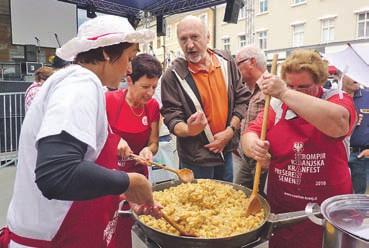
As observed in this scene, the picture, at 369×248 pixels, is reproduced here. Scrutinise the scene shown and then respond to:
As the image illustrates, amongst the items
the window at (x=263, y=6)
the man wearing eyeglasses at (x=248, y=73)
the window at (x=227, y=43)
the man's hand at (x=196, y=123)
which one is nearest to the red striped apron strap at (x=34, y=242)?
the man's hand at (x=196, y=123)

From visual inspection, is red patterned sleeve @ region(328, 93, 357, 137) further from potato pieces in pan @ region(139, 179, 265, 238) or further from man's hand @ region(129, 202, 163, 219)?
man's hand @ region(129, 202, 163, 219)

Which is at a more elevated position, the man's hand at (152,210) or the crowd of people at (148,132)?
the crowd of people at (148,132)

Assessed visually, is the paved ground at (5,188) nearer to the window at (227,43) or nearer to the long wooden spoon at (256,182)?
the long wooden spoon at (256,182)

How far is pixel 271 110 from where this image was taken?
1549 mm

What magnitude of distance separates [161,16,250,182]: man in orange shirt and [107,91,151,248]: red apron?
18cm

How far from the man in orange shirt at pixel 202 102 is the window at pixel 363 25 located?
1485cm

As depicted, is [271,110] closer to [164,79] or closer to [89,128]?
[164,79]

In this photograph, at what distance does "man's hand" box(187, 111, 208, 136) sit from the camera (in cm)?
181

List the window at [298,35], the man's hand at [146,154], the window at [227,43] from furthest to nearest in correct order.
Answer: the window at [227,43]
the window at [298,35]
the man's hand at [146,154]

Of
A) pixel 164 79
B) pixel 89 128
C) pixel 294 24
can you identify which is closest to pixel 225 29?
pixel 294 24

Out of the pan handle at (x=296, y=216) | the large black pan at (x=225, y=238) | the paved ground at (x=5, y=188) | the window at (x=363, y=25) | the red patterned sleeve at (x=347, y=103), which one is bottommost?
the paved ground at (x=5, y=188)

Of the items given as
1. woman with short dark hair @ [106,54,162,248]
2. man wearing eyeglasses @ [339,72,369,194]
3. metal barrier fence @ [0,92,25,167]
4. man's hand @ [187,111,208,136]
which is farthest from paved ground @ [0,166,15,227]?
man wearing eyeglasses @ [339,72,369,194]

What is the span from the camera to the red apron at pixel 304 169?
1.41 metres

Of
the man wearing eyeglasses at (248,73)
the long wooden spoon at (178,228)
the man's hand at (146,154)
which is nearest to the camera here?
the long wooden spoon at (178,228)
